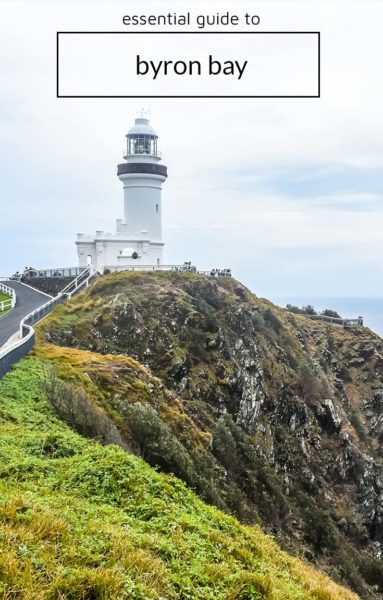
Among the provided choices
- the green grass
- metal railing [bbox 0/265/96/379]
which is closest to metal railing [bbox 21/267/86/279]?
metal railing [bbox 0/265/96/379]

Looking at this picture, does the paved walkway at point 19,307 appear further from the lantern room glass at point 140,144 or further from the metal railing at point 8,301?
the lantern room glass at point 140,144

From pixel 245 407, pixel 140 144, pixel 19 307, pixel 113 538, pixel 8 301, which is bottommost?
pixel 245 407

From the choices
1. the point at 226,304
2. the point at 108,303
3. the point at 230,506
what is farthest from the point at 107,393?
the point at 226,304

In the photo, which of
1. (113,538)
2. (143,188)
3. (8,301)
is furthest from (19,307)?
(113,538)

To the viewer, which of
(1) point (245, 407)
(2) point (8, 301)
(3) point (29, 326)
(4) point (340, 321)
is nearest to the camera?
(3) point (29, 326)

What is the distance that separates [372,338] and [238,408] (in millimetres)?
26693

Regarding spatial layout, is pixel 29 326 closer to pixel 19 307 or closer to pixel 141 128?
pixel 19 307

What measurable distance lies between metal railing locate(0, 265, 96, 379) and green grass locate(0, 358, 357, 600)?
667 centimetres

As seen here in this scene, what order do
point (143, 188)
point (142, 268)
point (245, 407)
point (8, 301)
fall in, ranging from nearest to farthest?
point (245, 407) < point (8, 301) < point (142, 268) < point (143, 188)

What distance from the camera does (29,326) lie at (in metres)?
26.6

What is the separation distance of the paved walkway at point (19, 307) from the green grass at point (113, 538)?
1521 cm

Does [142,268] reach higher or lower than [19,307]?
higher

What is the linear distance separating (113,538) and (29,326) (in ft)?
67.4

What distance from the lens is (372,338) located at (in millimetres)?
55562
